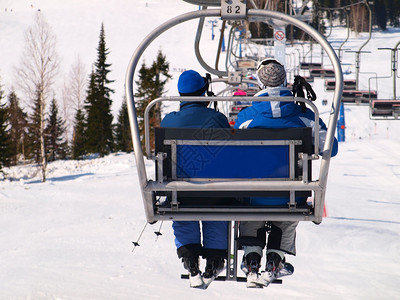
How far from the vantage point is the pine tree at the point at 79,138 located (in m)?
41.3

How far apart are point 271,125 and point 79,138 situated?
40.8m

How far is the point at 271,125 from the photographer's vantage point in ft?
9.89

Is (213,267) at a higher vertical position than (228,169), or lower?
lower

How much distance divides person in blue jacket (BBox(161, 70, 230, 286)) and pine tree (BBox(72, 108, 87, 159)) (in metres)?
38.7

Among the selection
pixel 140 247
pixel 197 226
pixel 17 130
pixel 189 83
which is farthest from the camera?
pixel 17 130

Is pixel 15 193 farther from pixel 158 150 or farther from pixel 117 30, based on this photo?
pixel 117 30

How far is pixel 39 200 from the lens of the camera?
12.5 metres

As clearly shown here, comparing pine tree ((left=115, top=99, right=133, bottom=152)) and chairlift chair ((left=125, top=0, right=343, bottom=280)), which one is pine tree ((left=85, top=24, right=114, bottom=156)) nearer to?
pine tree ((left=115, top=99, right=133, bottom=152))

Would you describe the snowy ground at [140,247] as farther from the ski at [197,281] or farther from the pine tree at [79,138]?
the pine tree at [79,138]

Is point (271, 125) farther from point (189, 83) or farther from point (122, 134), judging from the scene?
point (122, 134)

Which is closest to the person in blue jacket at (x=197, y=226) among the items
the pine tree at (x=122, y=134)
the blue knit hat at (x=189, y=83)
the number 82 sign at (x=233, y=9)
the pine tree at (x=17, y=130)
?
the blue knit hat at (x=189, y=83)

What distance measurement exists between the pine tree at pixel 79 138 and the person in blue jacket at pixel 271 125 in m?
38.8

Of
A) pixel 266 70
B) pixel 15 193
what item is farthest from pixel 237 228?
pixel 15 193

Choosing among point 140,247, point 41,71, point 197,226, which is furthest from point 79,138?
point 197,226
